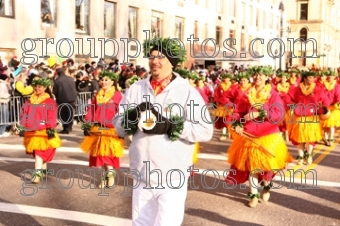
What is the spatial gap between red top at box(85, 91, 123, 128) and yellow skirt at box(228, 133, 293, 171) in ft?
6.77

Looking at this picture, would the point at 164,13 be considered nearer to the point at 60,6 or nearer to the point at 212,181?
the point at 60,6

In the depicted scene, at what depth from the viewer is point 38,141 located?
8.26 m

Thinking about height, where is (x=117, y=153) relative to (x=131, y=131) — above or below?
below

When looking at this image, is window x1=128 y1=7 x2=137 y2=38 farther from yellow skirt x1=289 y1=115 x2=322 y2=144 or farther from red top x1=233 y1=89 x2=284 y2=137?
red top x1=233 y1=89 x2=284 y2=137

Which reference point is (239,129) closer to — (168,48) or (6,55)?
(168,48)

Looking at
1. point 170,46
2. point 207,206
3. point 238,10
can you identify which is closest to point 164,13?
point 238,10

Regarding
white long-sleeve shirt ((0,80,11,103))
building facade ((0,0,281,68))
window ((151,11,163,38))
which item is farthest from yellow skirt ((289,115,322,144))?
window ((151,11,163,38))

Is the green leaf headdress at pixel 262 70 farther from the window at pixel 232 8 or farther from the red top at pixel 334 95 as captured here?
the window at pixel 232 8

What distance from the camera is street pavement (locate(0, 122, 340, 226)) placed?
633 centimetres

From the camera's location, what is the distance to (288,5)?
89.3m

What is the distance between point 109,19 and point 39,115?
60.6 feet

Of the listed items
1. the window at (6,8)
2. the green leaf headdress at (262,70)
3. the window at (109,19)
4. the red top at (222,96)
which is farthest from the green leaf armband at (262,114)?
the window at (109,19)

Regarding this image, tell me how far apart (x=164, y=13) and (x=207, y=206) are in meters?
25.4

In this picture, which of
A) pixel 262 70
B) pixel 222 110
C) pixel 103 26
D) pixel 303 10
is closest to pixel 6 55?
pixel 103 26
